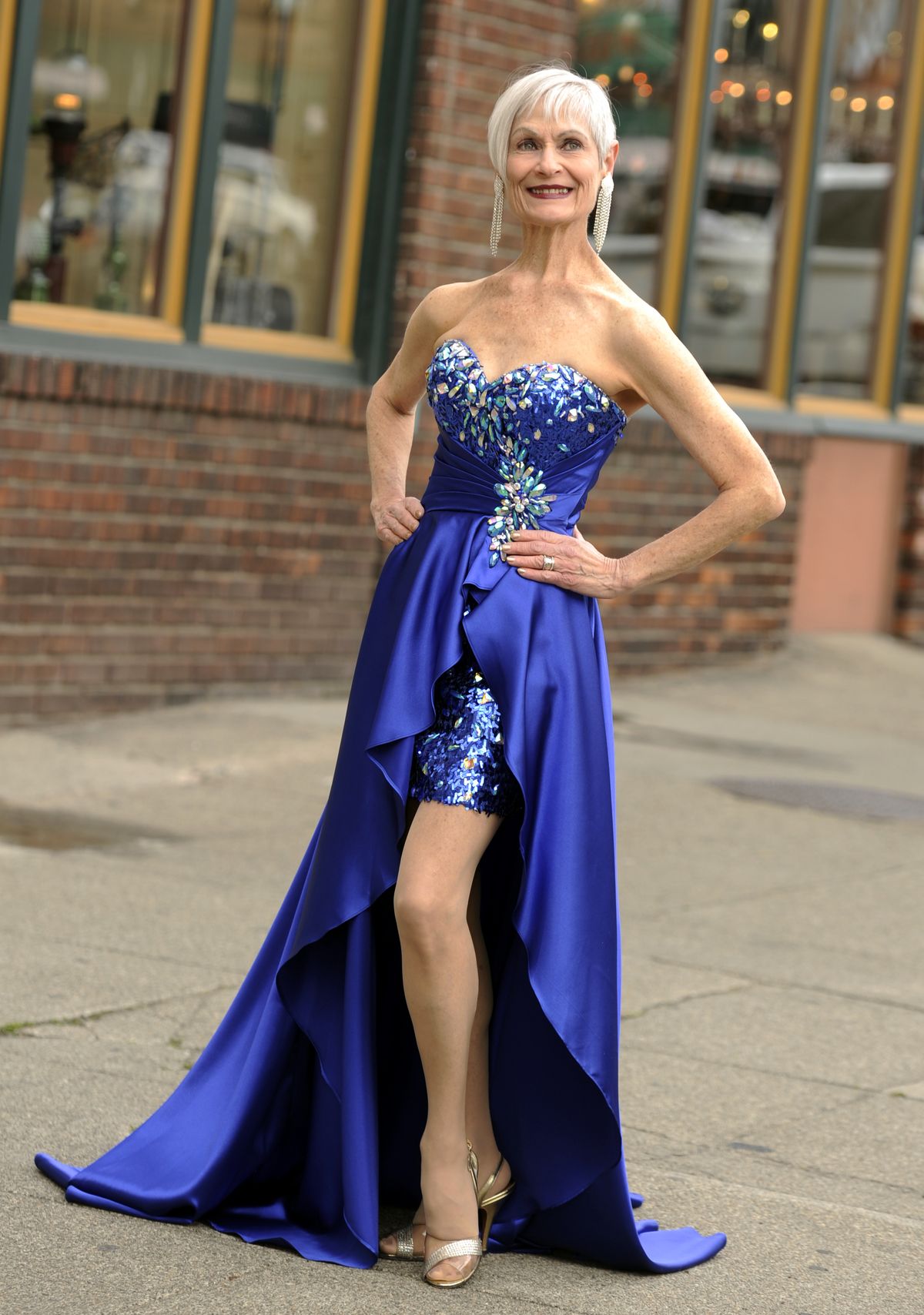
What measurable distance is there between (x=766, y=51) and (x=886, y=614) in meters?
3.42

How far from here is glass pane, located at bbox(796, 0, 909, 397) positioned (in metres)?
11.5

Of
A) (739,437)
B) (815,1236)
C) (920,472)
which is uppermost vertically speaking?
(920,472)

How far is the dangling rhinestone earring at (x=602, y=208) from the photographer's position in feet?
12.3

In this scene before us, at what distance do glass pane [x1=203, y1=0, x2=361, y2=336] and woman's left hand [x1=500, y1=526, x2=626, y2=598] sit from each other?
562 centimetres

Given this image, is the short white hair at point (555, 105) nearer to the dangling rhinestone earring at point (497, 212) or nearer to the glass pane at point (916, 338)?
the dangling rhinestone earring at point (497, 212)

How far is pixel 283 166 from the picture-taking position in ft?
30.6

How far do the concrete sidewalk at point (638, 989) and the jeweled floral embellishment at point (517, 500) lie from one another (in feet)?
4.31

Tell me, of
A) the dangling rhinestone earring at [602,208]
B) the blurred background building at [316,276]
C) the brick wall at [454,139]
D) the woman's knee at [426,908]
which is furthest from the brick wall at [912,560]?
the woman's knee at [426,908]

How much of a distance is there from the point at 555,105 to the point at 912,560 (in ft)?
29.4

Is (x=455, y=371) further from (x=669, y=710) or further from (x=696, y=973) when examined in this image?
(x=669, y=710)

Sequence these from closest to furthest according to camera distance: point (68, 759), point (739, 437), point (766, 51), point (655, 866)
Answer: point (739, 437) < point (655, 866) < point (68, 759) < point (766, 51)

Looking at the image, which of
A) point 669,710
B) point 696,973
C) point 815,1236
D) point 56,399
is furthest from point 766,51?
point 815,1236

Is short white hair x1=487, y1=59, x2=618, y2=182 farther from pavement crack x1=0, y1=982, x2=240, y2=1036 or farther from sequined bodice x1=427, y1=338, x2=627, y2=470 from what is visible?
pavement crack x1=0, y1=982, x2=240, y2=1036

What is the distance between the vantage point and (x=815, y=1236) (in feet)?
12.8
